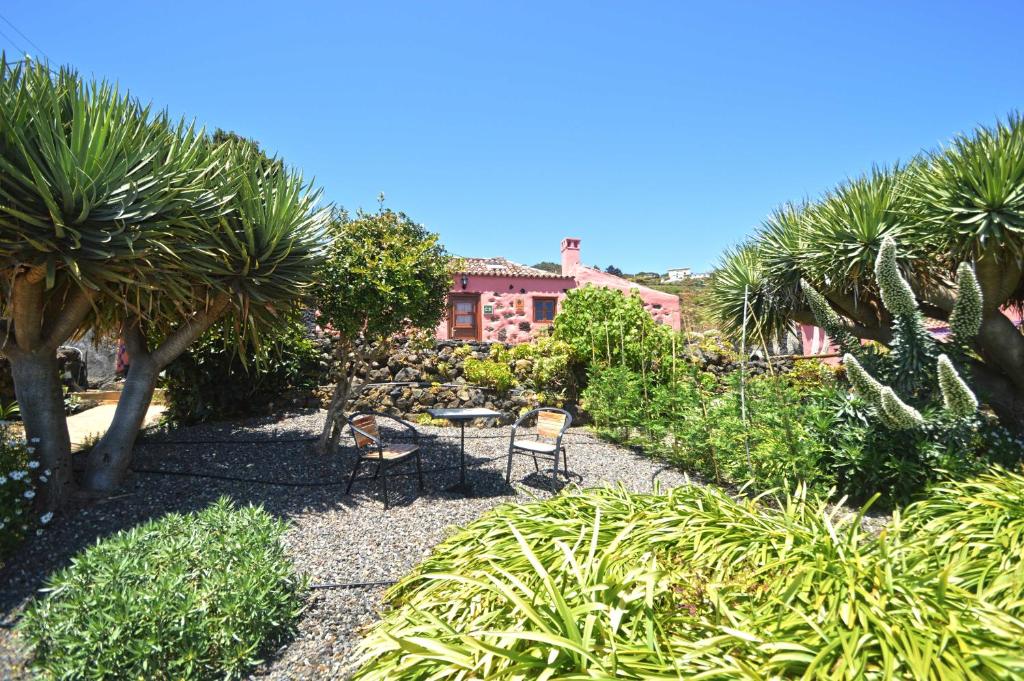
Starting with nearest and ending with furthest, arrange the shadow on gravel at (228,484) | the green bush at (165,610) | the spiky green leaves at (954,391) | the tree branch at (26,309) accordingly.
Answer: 1. the green bush at (165,610)
2. the shadow on gravel at (228,484)
3. the spiky green leaves at (954,391)
4. the tree branch at (26,309)

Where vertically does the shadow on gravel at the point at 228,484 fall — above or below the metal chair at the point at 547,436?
below

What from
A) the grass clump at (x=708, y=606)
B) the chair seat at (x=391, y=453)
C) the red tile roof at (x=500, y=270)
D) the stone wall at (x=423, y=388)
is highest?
the red tile roof at (x=500, y=270)

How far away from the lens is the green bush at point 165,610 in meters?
2.22

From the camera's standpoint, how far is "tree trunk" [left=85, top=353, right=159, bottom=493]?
15.4 ft

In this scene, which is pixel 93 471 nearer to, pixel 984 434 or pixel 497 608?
pixel 497 608

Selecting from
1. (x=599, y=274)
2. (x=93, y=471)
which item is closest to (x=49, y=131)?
(x=93, y=471)

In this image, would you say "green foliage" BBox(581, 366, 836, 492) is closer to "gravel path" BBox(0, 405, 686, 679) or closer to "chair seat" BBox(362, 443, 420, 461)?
"gravel path" BBox(0, 405, 686, 679)

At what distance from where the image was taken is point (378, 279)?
538cm

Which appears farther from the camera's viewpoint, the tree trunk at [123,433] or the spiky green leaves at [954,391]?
the tree trunk at [123,433]

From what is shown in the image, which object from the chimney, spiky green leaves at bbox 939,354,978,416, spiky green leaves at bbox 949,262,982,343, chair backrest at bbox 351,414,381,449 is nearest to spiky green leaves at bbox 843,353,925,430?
spiky green leaves at bbox 939,354,978,416

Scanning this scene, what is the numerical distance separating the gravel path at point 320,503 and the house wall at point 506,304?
748 cm

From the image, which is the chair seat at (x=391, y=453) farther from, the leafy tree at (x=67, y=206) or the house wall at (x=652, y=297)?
the house wall at (x=652, y=297)

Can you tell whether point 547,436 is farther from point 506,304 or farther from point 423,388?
point 506,304

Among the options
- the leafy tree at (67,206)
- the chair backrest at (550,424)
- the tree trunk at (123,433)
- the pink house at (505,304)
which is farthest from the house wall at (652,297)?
the leafy tree at (67,206)
